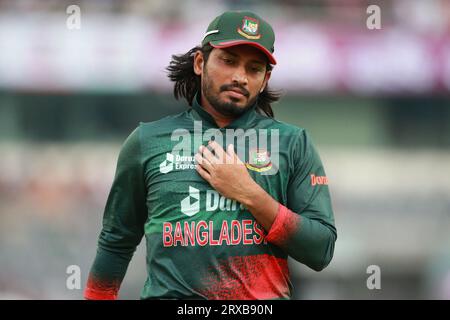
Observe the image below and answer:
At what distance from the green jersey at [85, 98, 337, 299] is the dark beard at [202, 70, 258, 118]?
5 centimetres

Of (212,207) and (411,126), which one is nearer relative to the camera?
(212,207)

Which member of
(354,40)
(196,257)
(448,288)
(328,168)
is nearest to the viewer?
(196,257)

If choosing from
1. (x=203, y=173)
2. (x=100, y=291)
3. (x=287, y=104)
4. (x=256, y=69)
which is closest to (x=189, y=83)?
(x=256, y=69)

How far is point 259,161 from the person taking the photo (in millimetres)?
3984

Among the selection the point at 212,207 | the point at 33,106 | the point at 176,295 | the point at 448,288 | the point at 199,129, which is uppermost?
the point at 33,106

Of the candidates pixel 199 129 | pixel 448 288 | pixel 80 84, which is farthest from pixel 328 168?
pixel 199 129

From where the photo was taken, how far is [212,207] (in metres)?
3.94

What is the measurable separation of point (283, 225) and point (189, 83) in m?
1.00

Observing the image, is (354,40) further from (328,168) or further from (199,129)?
(199,129)

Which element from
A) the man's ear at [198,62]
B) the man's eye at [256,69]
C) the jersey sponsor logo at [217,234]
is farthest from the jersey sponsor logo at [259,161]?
the man's ear at [198,62]

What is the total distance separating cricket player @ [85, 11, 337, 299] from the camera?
3.87m

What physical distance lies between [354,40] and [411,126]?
2.56m

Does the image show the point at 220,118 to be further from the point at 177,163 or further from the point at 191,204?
the point at 191,204

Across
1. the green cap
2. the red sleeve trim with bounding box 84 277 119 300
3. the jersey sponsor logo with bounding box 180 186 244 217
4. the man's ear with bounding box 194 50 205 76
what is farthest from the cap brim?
the red sleeve trim with bounding box 84 277 119 300
